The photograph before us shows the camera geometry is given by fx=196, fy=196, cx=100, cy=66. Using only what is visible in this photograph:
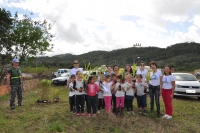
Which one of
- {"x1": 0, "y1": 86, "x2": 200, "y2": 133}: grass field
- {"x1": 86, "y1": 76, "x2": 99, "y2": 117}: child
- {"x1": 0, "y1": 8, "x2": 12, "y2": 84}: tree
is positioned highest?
{"x1": 0, "y1": 8, "x2": 12, "y2": 84}: tree

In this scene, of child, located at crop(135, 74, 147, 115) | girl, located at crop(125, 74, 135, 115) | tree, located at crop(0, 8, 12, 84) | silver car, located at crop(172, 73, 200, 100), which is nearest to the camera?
girl, located at crop(125, 74, 135, 115)

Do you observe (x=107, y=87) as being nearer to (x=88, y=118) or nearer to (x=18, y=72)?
(x=88, y=118)

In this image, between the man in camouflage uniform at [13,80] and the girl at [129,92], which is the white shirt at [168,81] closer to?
the girl at [129,92]

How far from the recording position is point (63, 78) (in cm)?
1686

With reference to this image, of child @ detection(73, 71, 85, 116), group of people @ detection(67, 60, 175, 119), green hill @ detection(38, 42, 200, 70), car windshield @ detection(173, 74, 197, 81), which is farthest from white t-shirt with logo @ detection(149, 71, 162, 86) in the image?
green hill @ detection(38, 42, 200, 70)

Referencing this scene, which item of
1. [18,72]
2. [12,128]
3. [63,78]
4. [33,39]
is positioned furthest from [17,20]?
[12,128]

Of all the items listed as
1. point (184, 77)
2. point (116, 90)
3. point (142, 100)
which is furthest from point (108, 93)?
point (184, 77)

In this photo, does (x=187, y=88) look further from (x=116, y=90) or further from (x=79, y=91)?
(x=79, y=91)

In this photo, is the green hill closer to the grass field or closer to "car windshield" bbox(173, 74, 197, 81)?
"car windshield" bbox(173, 74, 197, 81)

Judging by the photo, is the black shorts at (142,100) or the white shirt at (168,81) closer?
the white shirt at (168,81)

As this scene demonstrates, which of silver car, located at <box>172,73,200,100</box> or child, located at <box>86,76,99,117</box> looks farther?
silver car, located at <box>172,73,200,100</box>

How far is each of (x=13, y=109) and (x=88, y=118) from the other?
9.88 feet

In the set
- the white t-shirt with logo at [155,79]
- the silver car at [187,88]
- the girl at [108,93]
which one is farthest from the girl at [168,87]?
the silver car at [187,88]

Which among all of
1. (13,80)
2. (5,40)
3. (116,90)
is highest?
(5,40)
